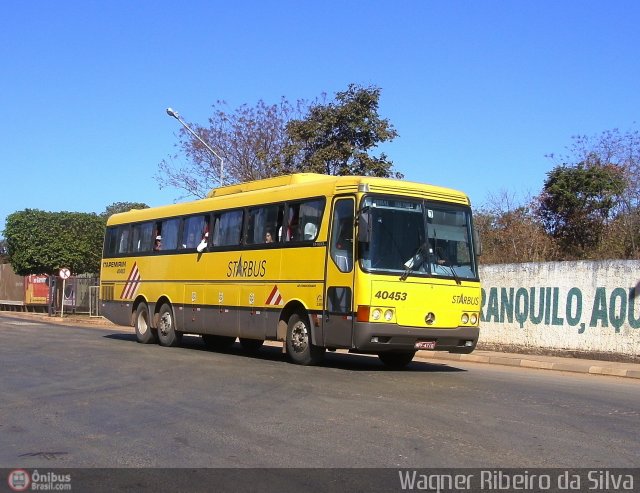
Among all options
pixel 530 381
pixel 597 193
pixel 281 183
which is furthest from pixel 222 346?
pixel 597 193

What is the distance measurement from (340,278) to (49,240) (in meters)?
40.7

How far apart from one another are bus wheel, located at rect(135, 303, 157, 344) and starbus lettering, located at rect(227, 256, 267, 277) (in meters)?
4.31

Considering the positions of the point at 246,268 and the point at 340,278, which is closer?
the point at 340,278

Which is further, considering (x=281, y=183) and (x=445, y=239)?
(x=281, y=183)

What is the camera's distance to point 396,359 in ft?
48.1

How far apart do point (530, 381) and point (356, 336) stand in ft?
9.93

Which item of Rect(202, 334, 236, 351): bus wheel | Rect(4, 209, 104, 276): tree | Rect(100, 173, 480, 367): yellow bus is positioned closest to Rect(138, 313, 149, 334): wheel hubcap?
Rect(202, 334, 236, 351): bus wheel

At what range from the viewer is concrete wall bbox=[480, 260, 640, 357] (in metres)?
16.8

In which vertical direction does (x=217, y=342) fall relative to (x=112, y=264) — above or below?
below

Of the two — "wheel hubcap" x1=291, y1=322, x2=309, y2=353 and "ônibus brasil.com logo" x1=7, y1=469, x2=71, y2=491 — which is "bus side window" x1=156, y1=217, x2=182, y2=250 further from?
"ônibus brasil.com logo" x1=7, y1=469, x2=71, y2=491

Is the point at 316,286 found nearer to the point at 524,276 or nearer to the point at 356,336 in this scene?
the point at 356,336

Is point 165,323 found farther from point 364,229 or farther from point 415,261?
point 415,261

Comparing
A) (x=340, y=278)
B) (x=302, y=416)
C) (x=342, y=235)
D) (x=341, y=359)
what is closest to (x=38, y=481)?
(x=302, y=416)

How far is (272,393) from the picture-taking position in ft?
33.5
